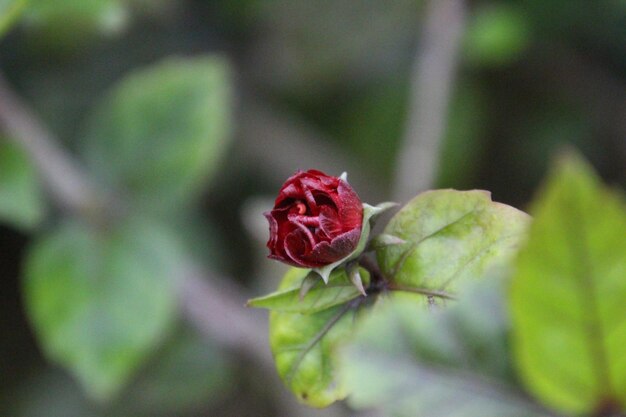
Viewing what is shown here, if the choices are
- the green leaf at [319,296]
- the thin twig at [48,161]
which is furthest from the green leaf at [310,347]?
the thin twig at [48,161]

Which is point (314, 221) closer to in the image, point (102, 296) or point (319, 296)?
point (319, 296)

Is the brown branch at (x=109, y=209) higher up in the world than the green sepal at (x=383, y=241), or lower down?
lower down

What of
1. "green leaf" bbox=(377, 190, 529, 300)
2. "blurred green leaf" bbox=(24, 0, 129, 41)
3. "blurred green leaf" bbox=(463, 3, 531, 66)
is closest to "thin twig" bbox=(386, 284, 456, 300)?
"green leaf" bbox=(377, 190, 529, 300)

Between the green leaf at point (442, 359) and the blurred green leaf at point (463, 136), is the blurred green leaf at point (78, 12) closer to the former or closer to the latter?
the green leaf at point (442, 359)

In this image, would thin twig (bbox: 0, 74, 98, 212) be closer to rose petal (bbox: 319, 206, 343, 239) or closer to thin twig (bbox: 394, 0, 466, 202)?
thin twig (bbox: 394, 0, 466, 202)

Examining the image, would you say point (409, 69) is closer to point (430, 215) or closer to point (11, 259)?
point (11, 259)

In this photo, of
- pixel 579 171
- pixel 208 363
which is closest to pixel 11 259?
pixel 208 363
